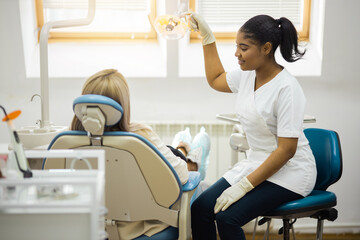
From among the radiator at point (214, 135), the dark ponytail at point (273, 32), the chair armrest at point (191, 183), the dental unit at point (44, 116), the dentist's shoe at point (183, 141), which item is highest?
the dark ponytail at point (273, 32)

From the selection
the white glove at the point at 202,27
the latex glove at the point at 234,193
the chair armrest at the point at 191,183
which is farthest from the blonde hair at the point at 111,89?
the white glove at the point at 202,27

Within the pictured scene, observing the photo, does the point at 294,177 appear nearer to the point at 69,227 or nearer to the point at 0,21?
the point at 69,227

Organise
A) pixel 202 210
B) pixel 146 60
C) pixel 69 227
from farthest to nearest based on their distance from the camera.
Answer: pixel 146 60 → pixel 202 210 → pixel 69 227

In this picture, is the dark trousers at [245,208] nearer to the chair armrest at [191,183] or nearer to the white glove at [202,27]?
the chair armrest at [191,183]

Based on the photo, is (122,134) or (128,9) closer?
(122,134)

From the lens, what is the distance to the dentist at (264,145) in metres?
1.57

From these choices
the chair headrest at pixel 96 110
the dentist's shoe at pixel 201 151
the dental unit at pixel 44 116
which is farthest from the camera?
the dentist's shoe at pixel 201 151

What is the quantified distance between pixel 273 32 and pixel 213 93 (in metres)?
1.26

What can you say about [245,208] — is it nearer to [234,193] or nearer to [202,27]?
[234,193]

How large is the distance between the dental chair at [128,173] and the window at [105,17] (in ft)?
6.04

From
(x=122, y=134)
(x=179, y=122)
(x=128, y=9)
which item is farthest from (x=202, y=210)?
(x=128, y=9)

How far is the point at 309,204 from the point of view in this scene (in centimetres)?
160

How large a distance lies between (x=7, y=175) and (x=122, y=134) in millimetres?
437

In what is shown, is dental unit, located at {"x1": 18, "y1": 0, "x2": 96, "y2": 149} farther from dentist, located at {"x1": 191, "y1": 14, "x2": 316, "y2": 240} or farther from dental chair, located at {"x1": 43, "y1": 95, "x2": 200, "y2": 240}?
dentist, located at {"x1": 191, "y1": 14, "x2": 316, "y2": 240}
